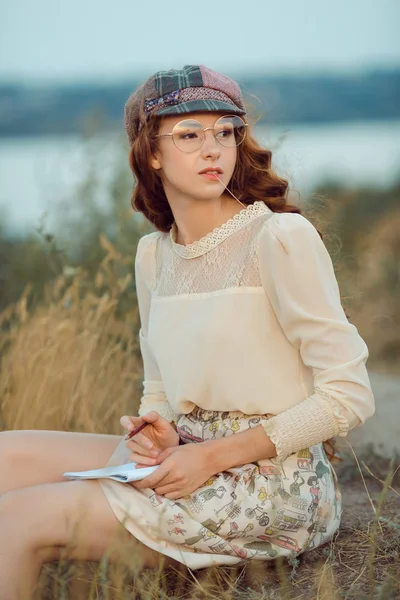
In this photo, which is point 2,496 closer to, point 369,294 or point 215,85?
point 215,85

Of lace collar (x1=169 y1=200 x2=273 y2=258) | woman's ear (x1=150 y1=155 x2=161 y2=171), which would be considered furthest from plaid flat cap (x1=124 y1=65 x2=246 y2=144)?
lace collar (x1=169 y1=200 x2=273 y2=258)

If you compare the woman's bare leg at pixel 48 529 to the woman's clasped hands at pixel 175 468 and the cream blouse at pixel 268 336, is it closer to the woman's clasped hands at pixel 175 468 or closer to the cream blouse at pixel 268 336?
the woman's clasped hands at pixel 175 468

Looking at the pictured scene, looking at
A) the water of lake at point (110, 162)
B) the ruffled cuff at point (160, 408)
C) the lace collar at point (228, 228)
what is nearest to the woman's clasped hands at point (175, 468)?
the ruffled cuff at point (160, 408)

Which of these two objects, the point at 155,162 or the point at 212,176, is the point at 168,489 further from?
the point at 155,162

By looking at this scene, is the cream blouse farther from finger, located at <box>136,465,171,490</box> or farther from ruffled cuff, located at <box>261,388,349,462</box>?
finger, located at <box>136,465,171,490</box>

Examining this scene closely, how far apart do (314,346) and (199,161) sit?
2.06 feet

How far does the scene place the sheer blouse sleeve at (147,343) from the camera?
289 centimetres

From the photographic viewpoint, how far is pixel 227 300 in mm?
2414

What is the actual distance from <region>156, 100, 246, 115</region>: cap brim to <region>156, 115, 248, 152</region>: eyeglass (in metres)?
0.03

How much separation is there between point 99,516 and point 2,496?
0.26 meters

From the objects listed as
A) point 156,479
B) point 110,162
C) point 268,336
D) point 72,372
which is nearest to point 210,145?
point 268,336

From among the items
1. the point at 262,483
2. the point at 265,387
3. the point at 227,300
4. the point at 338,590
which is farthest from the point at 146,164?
the point at 338,590

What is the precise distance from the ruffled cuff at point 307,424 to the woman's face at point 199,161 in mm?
662

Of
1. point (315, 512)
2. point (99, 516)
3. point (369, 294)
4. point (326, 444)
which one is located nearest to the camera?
point (99, 516)
